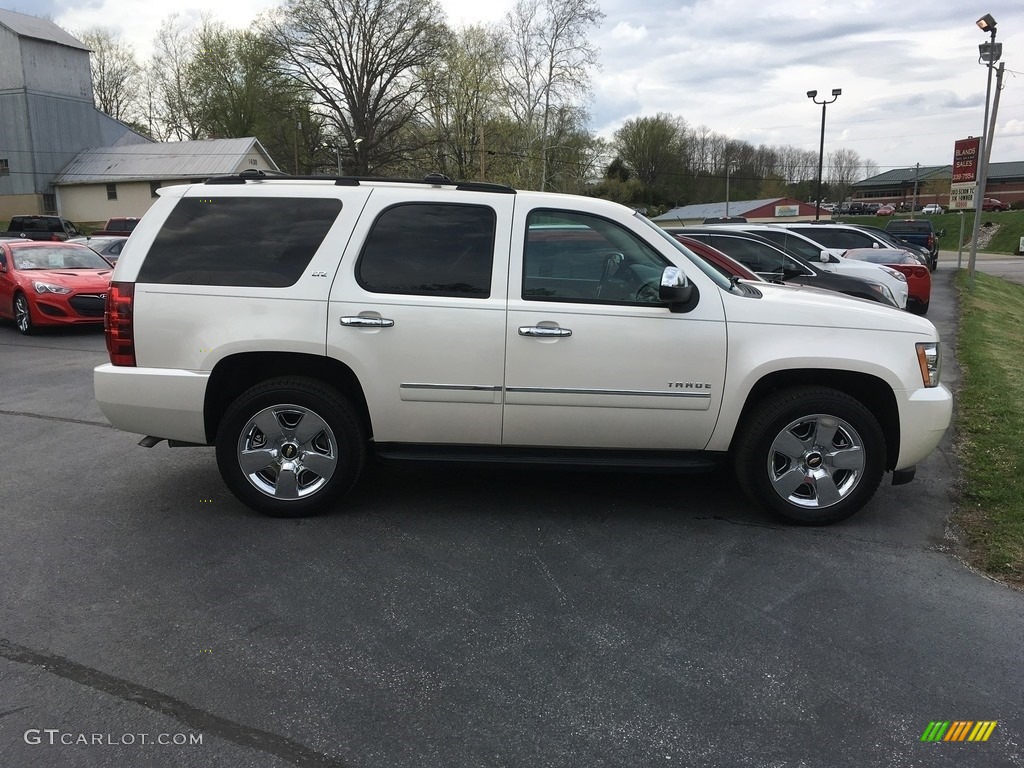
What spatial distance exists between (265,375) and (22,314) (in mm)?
10602

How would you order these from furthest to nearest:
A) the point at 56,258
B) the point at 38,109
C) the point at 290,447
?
the point at 38,109 → the point at 56,258 → the point at 290,447

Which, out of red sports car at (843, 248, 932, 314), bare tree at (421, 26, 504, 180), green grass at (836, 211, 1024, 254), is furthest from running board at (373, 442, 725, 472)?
green grass at (836, 211, 1024, 254)

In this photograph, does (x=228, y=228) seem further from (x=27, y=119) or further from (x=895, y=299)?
(x=27, y=119)

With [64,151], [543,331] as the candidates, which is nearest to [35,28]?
[64,151]

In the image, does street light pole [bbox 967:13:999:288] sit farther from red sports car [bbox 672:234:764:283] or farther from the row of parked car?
red sports car [bbox 672:234:764:283]

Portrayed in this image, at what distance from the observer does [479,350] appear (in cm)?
450

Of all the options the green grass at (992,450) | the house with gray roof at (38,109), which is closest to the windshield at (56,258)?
the green grass at (992,450)

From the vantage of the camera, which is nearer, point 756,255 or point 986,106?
point 756,255

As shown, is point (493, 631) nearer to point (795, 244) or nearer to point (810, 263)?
point (810, 263)

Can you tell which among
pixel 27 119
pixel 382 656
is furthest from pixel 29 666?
pixel 27 119

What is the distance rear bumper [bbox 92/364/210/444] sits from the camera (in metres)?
4.62

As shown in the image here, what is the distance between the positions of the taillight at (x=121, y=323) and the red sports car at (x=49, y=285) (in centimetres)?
934

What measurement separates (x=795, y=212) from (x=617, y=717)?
8944 centimetres

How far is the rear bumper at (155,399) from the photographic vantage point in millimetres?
4617
